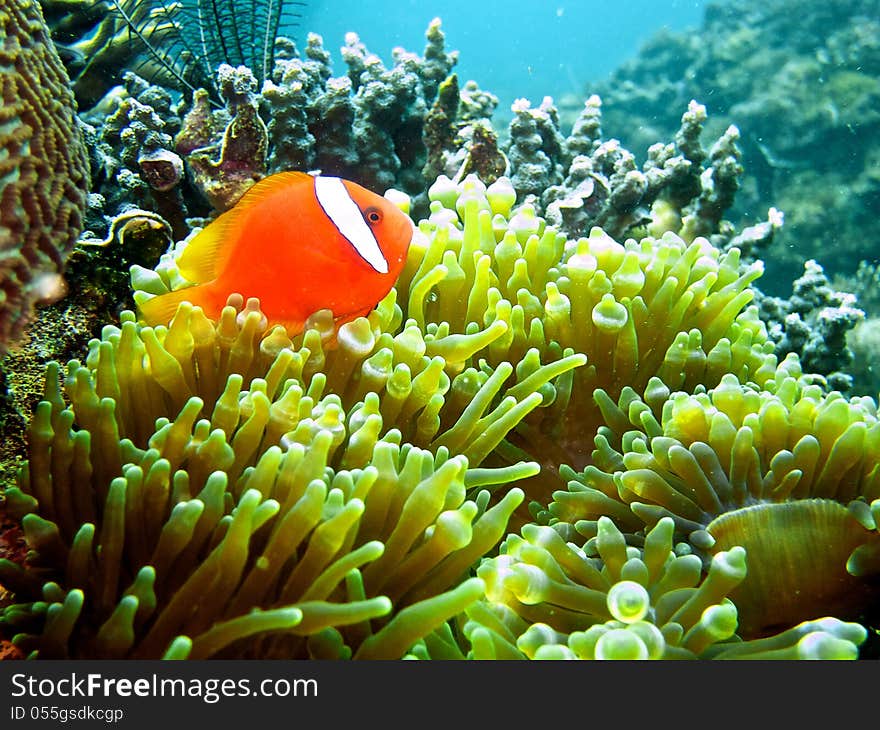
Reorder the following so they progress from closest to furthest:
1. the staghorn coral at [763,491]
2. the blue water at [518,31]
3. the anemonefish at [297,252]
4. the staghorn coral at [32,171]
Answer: the staghorn coral at [32,171], the staghorn coral at [763,491], the anemonefish at [297,252], the blue water at [518,31]

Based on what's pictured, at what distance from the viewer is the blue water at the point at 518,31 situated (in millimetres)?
33969

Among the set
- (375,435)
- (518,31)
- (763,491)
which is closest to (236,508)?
(375,435)

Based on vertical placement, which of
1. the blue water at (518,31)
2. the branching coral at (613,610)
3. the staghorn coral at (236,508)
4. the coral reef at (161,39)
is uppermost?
the blue water at (518,31)

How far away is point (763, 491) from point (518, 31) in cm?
6005

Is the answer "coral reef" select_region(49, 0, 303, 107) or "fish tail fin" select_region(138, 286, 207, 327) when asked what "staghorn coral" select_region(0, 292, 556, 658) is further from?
"coral reef" select_region(49, 0, 303, 107)

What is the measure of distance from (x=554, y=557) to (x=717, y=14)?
13.6 metres

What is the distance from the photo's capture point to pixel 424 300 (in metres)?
2.28

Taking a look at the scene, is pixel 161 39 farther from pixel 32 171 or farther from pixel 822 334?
pixel 822 334

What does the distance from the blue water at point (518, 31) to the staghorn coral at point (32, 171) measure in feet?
72.3

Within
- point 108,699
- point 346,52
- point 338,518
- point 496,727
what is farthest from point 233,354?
point 346,52

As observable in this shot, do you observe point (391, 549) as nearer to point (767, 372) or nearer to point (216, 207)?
point (767, 372)

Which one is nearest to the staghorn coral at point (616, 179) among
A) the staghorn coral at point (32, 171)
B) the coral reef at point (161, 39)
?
the coral reef at point (161, 39)

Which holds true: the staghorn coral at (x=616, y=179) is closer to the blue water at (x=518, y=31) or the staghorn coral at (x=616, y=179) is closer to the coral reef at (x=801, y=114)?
the coral reef at (x=801, y=114)

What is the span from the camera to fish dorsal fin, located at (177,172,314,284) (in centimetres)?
177
